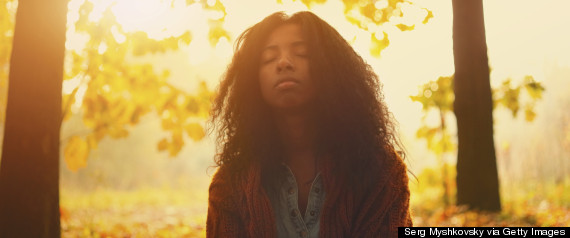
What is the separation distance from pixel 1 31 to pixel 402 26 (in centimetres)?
445

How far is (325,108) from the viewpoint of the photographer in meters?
2.13

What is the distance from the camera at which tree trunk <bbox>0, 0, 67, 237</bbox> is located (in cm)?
299

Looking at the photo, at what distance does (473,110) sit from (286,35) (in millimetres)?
4437

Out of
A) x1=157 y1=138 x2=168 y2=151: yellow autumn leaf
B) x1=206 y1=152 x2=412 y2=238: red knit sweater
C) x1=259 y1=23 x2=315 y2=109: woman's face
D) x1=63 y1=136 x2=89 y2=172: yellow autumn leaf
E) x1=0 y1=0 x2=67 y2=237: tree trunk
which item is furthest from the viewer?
x1=157 y1=138 x2=168 y2=151: yellow autumn leaf

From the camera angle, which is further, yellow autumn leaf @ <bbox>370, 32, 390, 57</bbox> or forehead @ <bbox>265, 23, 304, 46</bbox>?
yellow autumn leaf @ <bbox>370, 32, 390, 57</bbox>

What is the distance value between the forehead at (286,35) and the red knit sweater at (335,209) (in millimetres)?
556

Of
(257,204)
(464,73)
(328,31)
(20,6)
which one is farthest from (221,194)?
(464,73)

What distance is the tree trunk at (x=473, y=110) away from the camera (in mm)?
5824

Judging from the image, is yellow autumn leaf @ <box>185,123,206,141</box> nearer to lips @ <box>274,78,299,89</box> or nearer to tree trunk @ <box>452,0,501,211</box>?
tree trunk @ <box>452,0,501,211</box>

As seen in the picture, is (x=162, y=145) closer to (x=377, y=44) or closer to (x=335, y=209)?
(x=377, y=44)

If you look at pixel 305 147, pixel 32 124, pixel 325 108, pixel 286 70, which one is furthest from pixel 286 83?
pixel 32 124

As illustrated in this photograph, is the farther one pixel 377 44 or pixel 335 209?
pixel 377 44

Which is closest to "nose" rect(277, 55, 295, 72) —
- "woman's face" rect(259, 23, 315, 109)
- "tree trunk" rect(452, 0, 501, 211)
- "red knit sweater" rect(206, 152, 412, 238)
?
"woman's face" rect(259, 23, 315, 109)

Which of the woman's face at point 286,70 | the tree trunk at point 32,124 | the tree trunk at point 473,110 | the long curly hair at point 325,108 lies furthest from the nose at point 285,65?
the tree trunk at point 473,110
